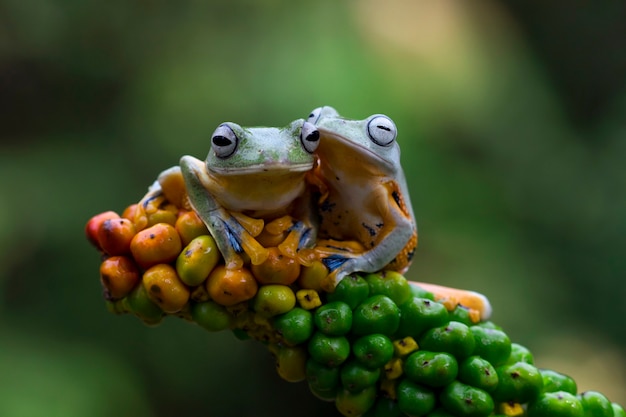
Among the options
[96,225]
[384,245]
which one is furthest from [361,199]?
[96,225]

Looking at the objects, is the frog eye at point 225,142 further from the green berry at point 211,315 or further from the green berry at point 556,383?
the green berry at point 556,383

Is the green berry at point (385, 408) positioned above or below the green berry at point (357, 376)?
below

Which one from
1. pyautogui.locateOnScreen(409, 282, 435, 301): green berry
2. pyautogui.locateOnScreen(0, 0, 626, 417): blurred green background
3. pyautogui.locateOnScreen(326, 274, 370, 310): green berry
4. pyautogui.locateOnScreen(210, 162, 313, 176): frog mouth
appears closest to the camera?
pyautogui.locateOnScreen(210, 162, 313, 176): frog mouth

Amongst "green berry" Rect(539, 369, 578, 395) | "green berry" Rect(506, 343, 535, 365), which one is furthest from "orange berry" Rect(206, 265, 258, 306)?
"green berry" Rect(539, 369, 578, 395)

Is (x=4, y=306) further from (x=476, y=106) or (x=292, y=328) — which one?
(x=476, y=106)

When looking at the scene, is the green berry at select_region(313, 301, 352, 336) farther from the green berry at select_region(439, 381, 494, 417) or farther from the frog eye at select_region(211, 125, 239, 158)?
the frog eye at select_region(211, 125, 239, 158)

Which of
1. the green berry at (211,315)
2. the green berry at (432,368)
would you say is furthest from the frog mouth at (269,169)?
the green berry at (432,368)

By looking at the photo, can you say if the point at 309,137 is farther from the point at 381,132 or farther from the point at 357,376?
the point at 357,376
